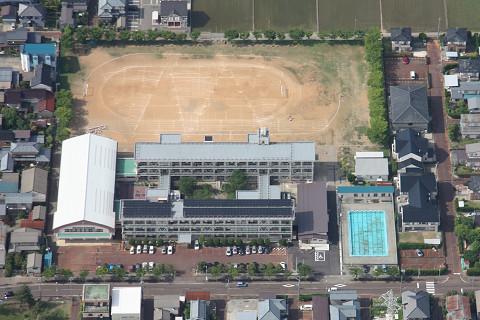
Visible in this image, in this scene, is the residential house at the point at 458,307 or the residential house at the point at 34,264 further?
the residential house at the point at 34,264

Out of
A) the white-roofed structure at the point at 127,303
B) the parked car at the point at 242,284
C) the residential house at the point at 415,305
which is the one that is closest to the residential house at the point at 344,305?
the residential house at the point at 415,305

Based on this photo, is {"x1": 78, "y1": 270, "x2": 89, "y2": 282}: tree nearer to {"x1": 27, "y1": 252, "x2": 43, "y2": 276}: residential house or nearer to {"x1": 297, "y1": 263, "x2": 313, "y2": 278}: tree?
{"x1": 27, "y1": 252, "x2": 43, "y2": 276}: residential house

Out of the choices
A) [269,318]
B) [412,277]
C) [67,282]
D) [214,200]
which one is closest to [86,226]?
[67,282]

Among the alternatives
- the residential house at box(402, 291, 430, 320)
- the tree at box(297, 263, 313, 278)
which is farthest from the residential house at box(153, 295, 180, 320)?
the residential house at box(402, 291, 430, 320)

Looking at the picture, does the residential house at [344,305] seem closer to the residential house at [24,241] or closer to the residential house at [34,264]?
the residential house at [34,264]

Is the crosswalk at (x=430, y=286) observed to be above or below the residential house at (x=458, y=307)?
above
